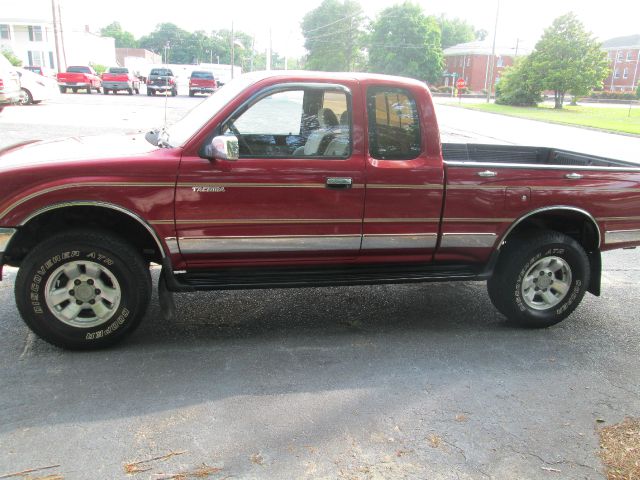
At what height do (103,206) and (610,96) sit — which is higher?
(610,96)

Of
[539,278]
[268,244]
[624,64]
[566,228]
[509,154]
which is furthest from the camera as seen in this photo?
[624,64]

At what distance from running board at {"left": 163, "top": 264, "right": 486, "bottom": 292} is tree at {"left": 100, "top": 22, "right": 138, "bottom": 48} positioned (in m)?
157

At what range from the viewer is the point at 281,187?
398 cm

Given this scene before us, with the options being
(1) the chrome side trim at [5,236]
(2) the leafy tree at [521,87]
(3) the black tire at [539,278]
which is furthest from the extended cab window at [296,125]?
(2) the leafy tree at [521,87]

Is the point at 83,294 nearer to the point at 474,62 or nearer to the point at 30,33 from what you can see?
the point at 30,33

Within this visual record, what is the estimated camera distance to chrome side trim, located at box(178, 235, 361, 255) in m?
3.99

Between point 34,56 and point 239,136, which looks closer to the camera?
point 239,136

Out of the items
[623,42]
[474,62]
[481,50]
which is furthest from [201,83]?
[623,42]

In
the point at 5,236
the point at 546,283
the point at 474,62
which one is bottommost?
the point at 546,283

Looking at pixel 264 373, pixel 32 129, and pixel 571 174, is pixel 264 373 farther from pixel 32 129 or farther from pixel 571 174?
pixel 32 129

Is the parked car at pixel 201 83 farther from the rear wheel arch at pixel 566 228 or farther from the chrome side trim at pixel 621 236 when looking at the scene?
the chrome side trim at pixel 621 236

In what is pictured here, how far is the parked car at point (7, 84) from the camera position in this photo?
17797 millimetres

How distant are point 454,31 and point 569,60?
80828mm

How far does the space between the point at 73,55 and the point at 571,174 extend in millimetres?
84116
